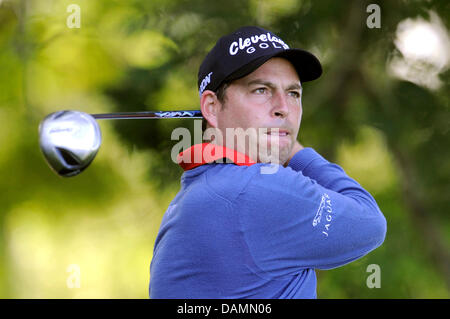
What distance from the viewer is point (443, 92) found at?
266 cm

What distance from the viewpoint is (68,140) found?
1264 mm

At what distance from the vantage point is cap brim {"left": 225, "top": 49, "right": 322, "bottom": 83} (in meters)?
1.38

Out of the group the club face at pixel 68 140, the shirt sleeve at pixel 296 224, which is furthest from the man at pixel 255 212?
the club face at pixel 68 140

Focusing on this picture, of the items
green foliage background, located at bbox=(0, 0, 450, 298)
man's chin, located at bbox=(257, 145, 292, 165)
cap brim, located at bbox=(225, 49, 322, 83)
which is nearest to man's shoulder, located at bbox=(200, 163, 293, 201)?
man's chin, located at bbox=(257, 145, 292, 165)

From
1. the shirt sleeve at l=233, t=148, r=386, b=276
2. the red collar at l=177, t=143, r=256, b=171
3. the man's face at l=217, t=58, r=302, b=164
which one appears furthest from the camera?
the man's face at l=217, t=58, r=302, b=164

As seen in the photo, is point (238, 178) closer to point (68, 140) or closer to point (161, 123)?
point (68, 140)

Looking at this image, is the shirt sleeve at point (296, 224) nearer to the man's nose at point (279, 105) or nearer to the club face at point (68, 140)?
the man's nose at point (279, 105)

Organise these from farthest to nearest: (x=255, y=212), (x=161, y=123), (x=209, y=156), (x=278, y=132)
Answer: (x=161, y=123) < (x=278, y=132) < (x=209, y=156) < (x=255, y=212)

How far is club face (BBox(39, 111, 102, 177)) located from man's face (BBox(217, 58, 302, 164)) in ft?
1.19

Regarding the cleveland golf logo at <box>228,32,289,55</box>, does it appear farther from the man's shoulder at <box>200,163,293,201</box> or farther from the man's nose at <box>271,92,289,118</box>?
the man's shoulder at <box>200,163,293,201</box>

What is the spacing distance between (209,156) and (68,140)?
0.34 metres

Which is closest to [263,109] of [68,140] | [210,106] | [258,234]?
[210,106]
